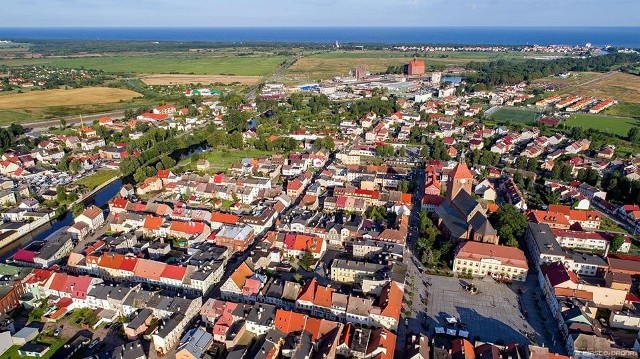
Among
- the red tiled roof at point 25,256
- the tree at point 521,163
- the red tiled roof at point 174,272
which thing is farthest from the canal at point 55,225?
the tree at point 521,163

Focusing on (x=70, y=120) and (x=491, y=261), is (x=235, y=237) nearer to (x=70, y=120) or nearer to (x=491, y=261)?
(x=491, y=261)

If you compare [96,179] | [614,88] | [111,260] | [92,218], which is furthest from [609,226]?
[614,88]

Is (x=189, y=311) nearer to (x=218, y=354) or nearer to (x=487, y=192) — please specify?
(x=218, y=354)

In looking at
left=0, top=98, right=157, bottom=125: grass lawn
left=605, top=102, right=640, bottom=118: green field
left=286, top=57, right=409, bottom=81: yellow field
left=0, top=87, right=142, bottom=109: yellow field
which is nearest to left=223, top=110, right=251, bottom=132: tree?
left=0, top=98, right=157, bottom=125: grass lawn

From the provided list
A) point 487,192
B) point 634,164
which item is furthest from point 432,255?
point 634,164

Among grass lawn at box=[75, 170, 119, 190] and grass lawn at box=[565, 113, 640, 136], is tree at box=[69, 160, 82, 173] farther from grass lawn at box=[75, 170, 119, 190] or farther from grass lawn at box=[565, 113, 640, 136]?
grass lawn at box=[565, 113, 640, 136]

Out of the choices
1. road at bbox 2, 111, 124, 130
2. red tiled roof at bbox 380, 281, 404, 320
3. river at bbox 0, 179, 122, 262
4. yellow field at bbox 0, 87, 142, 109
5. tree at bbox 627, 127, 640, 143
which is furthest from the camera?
yellow field at bbox 0, 87, 142, 109
